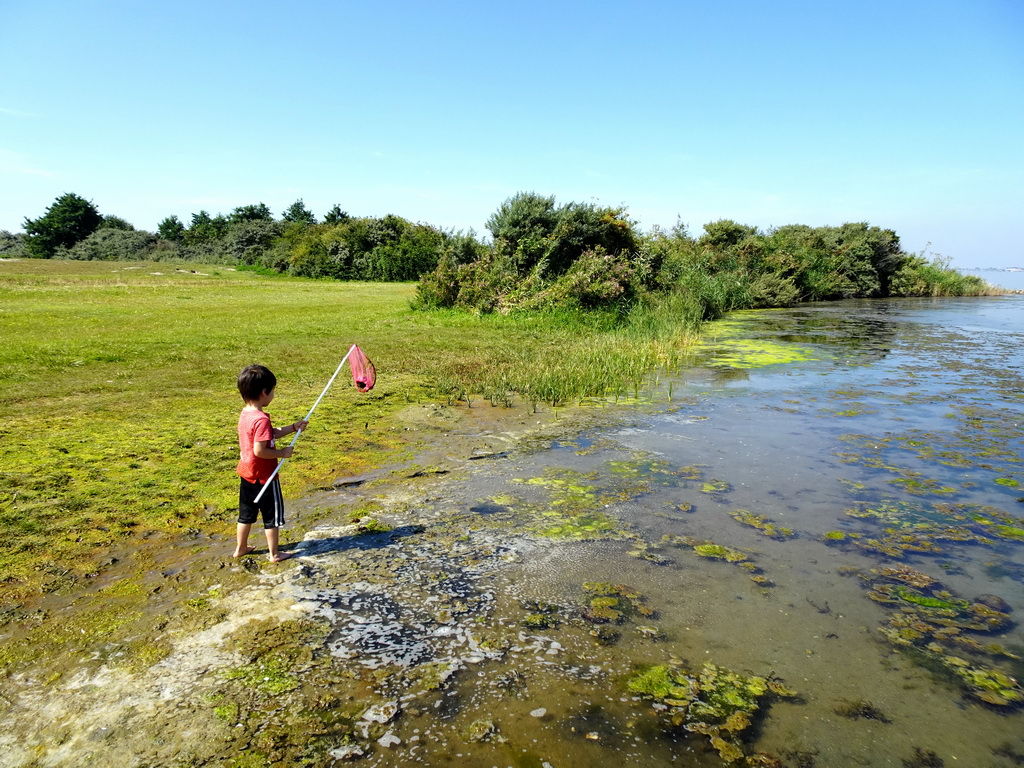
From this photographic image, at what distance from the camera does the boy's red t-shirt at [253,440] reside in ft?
14.0

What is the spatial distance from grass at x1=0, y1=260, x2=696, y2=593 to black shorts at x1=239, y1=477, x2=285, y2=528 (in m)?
0.70

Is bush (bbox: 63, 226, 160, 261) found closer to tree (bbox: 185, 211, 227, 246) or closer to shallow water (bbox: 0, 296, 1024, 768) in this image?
tree (bbox: 185, 211, 227, 246)

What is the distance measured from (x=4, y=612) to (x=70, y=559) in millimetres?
628

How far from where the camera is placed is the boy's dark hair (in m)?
4.27

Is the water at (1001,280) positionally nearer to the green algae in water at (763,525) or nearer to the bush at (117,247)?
the green algae in water at (763,525)

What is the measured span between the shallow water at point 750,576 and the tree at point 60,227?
67.8 meters

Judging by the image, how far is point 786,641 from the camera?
11.5 ft

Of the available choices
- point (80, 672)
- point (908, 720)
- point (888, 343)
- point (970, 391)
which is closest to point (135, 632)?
point (80, 672)

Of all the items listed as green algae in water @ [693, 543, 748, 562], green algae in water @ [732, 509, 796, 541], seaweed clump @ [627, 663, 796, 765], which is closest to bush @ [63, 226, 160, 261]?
green algae in water @ [732, 509, 796, 541]

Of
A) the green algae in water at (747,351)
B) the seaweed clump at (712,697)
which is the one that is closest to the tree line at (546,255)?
the green algae in water at (747,351)

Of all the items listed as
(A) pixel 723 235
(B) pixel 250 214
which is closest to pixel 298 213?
(B) pixel 250 214

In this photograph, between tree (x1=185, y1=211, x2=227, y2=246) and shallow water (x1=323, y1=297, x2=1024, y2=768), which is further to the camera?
tree (x1=185, y1=211, x2=227, y2=246)

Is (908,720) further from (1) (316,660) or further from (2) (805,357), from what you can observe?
(2) (805,357)

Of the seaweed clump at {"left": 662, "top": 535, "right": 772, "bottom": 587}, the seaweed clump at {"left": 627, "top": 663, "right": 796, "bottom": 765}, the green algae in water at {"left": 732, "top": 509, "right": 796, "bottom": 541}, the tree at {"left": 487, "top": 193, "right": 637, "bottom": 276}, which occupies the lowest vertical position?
the seaweed clump at {"left": 627, "top": 663, "right": 796, "bottom": 765}
